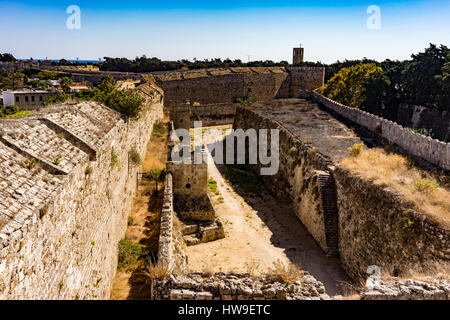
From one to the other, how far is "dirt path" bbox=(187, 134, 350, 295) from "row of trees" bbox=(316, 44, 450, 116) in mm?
16142

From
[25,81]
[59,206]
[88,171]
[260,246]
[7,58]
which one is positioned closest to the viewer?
[59,206]

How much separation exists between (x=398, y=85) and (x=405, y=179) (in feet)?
73.0

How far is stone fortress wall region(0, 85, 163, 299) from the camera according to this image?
181 inches

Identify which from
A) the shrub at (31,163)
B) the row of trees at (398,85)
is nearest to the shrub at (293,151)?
the row of trees at (398,85)

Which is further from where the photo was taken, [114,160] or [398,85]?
[398,85]

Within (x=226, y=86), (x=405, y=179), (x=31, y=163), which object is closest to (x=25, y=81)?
(x=226, y=86)

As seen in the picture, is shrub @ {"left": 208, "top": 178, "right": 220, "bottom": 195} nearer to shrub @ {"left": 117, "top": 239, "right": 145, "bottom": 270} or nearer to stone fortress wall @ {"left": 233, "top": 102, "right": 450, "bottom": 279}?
stone fortress wall @ {"left": 233, "top": 102, "right": 450, "bottom": 279}

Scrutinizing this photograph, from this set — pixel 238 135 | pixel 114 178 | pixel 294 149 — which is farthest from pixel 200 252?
pixel 238 135

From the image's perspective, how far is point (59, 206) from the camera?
5840mm

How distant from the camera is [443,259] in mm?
8250

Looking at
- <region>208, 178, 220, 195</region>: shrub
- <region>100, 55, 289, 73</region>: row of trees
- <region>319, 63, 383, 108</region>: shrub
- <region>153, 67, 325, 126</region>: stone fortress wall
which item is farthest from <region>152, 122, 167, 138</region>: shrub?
<region>100, 55, 289, 73</region>: row of trees

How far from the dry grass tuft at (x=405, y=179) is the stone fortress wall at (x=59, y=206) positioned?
27.3 feet

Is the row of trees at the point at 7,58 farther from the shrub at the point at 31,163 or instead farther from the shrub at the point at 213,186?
the shrub at the point at 31,163

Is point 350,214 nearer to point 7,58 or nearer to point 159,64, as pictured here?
point 159,64
